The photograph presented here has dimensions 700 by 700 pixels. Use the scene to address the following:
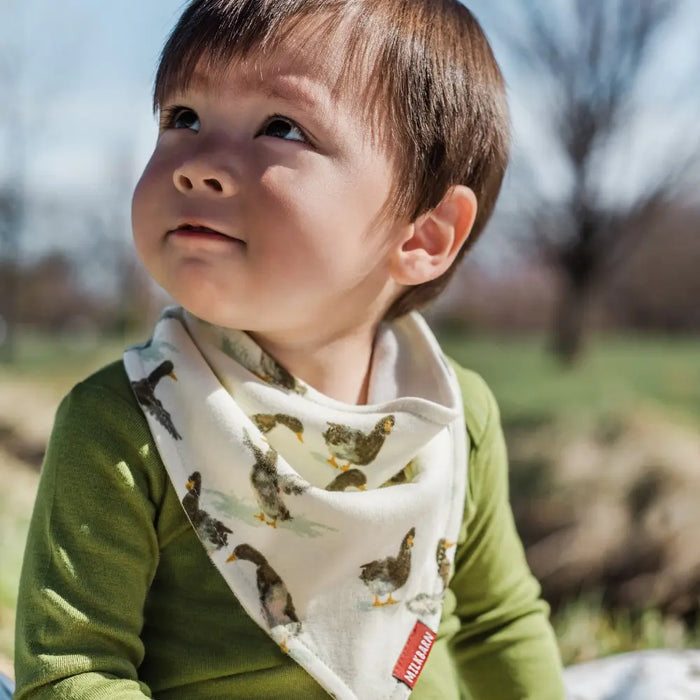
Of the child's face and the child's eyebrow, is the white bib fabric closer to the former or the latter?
the child's face

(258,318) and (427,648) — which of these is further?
(427,648)

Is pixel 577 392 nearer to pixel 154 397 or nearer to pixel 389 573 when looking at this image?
pixel 389 573

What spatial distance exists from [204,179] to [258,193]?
0.20 ft

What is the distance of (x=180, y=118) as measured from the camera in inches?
46.4

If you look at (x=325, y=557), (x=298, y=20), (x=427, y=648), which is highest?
(x=298, y=20)

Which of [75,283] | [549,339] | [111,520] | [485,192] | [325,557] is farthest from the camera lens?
[75,283]

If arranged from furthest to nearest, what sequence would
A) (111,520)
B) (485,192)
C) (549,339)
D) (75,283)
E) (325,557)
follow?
(75,283) → (549,339) → (485,192) → (325,557) → (111,520)

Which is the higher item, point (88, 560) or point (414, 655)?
point (88, 560)

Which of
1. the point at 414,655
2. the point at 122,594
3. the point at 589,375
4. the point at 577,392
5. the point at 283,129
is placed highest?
the point at 589,375

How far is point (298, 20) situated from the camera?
1.13 m

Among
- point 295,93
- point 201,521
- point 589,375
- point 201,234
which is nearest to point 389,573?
point 201,521

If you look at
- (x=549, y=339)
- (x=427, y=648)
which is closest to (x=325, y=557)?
(x=427, y=648)

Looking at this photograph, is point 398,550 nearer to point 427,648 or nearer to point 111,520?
Answer: point 427,648

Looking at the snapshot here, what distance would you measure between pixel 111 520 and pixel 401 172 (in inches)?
21.8
